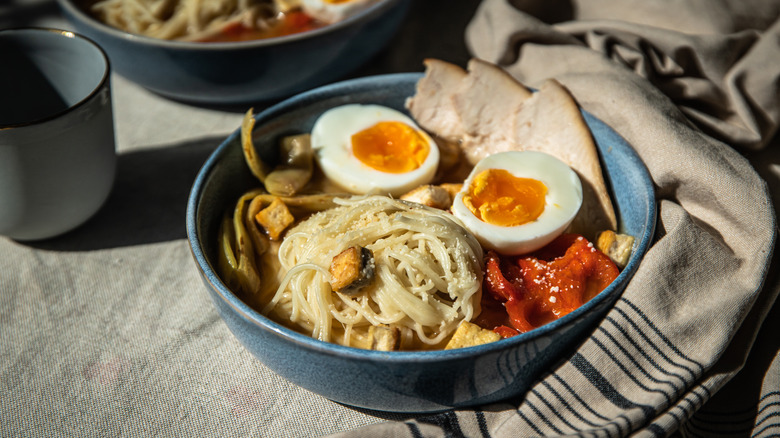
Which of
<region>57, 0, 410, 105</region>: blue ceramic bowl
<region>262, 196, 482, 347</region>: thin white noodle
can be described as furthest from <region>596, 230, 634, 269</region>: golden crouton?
<region>57, 0, 410, 105</region>: blue ceramic bowl

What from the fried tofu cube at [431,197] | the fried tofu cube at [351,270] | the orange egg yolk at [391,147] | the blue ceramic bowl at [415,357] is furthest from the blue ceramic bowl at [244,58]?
the fried tofu cube at [351,270]

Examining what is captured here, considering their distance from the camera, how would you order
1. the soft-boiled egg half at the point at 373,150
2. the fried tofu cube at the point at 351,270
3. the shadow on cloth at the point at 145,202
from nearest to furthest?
the fried tofu cube at the point at 351,270, the soft-boiled egg half at the point at 373,150, the shadow on cloth at the point at 145,202

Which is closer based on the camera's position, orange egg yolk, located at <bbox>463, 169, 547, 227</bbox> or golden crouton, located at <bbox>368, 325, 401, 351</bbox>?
golden crouton, located at <bbox>368, 325, 401, 351</bbox>

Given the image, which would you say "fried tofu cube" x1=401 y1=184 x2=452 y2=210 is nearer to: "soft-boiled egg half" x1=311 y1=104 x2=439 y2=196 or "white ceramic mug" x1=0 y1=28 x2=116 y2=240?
"soft-boiled egg half" x1=311 y1=104 x2=439 y2=196

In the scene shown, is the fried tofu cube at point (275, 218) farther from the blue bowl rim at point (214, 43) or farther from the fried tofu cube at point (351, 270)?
the blue bowl rim at point (214, 43)

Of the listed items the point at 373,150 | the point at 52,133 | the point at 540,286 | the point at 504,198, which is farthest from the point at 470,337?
the point at 52,133

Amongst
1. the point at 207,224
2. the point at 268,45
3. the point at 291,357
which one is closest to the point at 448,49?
the point at 268,45

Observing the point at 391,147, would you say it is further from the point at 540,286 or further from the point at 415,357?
the point at 415,357
